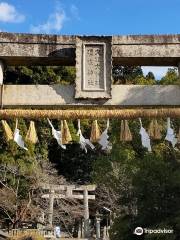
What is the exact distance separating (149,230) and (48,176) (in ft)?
38.2

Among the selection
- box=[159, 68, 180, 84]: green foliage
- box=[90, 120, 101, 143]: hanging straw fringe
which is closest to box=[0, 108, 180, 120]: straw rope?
box=[90, 120, 101, 143]: hanging straw fringe

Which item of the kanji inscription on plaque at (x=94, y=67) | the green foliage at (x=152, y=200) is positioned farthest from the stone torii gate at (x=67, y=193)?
the kanji inscription on plaque at (x=94, y=67)

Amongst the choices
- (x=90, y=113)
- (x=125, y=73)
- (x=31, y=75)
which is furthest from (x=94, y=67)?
(x=125, y=73)

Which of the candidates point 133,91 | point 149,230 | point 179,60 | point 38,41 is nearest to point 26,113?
point 38,41

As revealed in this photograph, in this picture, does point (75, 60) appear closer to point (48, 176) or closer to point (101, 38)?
point (101, 38)

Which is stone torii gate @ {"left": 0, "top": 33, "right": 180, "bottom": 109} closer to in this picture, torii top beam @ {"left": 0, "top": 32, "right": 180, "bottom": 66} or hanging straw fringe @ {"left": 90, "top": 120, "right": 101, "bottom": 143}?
torii top beam @ {"left": 0, "top": 32, "right": 180, "bottom": 66}

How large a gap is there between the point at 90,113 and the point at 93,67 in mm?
662

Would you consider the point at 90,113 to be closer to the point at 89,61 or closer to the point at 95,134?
the point at 95,134

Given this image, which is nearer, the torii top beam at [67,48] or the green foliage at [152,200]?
the torii top beam at [67,48]

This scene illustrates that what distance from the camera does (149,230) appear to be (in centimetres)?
1116

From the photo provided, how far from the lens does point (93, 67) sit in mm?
5508

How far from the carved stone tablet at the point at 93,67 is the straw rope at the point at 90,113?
243 mm

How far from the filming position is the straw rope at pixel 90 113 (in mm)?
5203

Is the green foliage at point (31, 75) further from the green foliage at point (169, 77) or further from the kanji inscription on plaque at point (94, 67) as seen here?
the kanji inscription on plaque at point (94, 67)
